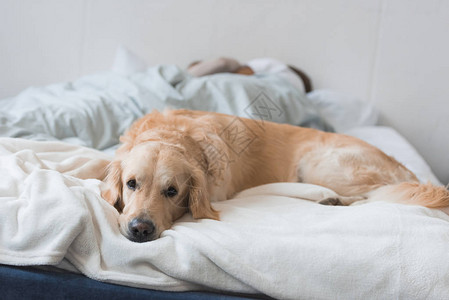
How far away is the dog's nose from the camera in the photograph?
1.41 metres

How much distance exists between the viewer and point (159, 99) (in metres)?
2.83

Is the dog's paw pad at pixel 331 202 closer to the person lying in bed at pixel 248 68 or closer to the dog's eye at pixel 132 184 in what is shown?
the dog's eye at pixel 132 184

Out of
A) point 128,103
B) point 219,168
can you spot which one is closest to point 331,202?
point 219,168

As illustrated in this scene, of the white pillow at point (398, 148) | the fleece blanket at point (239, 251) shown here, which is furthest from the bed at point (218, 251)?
the white pillow at point (398, 148)

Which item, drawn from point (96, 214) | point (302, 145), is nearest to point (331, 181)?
point (302, 145)

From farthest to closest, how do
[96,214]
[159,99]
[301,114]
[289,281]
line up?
1. [301,114]
2. [159,99]
3. [96,214]
4. [289,281]

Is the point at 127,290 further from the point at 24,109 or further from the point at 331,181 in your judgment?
the point at 24,109

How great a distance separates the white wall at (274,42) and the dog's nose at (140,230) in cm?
260

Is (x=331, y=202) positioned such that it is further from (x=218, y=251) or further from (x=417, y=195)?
(x=218, y=251)

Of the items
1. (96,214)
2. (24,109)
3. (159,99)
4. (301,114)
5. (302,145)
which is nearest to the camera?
(96,214)

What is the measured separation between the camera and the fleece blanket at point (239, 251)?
4.02 feet

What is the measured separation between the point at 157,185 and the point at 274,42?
2.51 m

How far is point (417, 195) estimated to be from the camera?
1.75 meters

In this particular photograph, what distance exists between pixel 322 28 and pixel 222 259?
2883 mm
